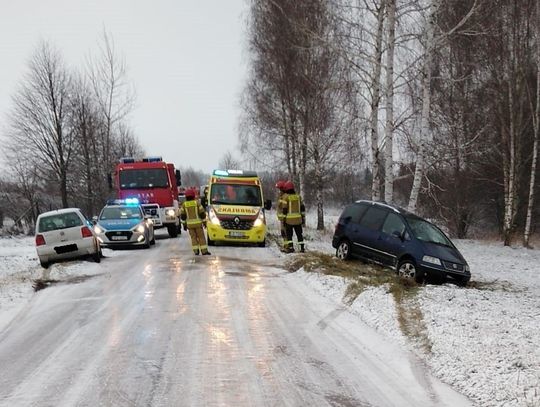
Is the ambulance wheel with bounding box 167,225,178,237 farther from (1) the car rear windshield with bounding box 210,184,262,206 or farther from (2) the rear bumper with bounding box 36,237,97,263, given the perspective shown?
(2) the rear bumper with bounding box 36,237,97,263

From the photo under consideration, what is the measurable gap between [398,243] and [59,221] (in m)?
9.17

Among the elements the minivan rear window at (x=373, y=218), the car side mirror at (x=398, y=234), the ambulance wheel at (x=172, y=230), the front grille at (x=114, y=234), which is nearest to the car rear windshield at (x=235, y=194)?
the front grille at (x=114, y=234)

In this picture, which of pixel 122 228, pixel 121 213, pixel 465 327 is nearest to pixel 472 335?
pixel 465 327

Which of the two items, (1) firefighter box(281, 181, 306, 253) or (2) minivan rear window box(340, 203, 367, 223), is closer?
(2) minivan rear window box(340, 203, 367, 223)

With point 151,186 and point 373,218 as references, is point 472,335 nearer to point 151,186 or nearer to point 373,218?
point 373,218

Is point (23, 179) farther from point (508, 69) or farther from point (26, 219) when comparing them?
point (508, 69)

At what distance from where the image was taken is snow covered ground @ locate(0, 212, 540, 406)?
174 inches

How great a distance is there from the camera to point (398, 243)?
11422 mm

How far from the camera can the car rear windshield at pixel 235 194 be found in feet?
55.0

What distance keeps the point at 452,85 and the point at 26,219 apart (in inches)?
1298

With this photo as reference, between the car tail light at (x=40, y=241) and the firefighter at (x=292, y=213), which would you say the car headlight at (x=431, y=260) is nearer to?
the firefighter at (x=292, y=213)

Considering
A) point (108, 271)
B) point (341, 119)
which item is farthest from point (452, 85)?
point (108, 271)

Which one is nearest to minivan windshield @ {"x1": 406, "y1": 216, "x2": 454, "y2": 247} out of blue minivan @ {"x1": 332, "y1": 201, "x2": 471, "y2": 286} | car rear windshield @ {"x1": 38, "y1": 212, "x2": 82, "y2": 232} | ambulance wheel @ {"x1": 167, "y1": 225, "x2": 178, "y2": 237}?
blue minivan @ {"x1": 332, "y1": 201, "x2": 471, "y2": 286}

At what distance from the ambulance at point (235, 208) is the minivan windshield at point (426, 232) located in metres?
5.67
